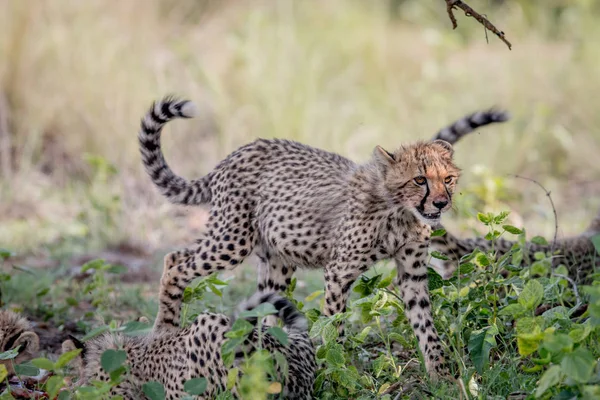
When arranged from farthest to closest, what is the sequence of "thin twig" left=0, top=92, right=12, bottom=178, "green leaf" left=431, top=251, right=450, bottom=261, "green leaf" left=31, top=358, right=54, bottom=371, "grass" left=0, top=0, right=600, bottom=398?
"thin twig" left=0, top=92, right=12, bottom=178 < "grass" left=0, top=0, right=600, bottom=398 < "green leaf" left=431, top=251, right=450, bottom=261 < "green leaf" left=31, top=358, right=54, bottom=371

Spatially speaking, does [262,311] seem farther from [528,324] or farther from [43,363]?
[528,324]

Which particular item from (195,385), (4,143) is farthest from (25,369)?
(4,143)

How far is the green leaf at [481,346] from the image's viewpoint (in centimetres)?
349

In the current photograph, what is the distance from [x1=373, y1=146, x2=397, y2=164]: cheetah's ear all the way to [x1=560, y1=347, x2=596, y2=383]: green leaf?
1494mm

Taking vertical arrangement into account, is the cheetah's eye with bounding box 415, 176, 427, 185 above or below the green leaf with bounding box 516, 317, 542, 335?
above

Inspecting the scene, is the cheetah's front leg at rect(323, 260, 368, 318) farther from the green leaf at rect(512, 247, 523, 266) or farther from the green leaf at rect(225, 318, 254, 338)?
the green leaf at rect(225, 318, 254, 338)

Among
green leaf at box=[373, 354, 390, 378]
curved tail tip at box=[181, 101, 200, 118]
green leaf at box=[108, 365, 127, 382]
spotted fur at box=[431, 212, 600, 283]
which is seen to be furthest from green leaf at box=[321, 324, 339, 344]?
curved tail tip at box=[181, 101, 200, 118]

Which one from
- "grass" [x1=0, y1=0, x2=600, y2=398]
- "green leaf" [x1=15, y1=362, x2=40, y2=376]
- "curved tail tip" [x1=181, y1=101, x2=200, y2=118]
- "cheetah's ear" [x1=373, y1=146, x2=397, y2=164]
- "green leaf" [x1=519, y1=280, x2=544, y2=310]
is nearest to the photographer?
"green leaf" [x1=519, y1=280, x2=544, y2=310]

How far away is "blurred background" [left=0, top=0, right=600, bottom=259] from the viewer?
8141 mm

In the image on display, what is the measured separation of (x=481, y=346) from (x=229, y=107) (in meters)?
6.06

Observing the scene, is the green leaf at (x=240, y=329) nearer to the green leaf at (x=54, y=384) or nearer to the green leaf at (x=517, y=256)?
the green leaf at (x=54, y=384)

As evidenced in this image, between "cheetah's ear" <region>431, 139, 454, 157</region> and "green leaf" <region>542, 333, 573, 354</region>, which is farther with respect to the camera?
"cheetah's ear" <region>431, 139, 454, 157</region>

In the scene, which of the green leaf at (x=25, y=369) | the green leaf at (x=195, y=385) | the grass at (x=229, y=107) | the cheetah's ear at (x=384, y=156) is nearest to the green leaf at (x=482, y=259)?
the cheetah's ear at (x=384, y=156)

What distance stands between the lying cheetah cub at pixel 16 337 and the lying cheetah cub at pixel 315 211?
0.70 metres
